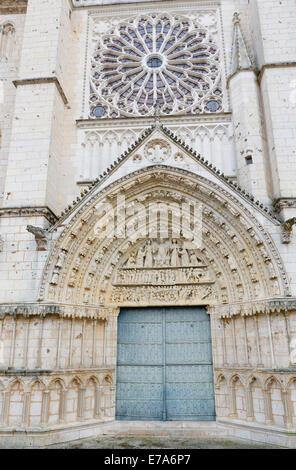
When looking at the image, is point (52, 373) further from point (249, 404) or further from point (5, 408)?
point (249, 404)

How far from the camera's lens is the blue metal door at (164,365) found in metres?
7.87

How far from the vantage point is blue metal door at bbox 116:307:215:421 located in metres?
7.87

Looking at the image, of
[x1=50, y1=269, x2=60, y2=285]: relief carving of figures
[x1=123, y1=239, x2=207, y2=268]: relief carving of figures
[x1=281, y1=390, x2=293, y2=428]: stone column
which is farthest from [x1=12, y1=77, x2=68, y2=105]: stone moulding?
[x1=281, y1=390, x2=293, y2=428]: stone column

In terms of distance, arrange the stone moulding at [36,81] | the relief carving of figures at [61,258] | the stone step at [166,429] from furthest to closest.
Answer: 1. the stone moulding at [36,81]
2. the relief carving of figures at [61,258]
3. the stone step at [166,429]

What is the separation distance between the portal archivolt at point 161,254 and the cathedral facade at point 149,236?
3 centimetres

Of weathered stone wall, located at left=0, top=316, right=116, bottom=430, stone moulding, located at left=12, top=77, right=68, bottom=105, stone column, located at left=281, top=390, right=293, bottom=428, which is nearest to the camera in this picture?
stone column, located at left=281, top=390, right=293, bottom=428

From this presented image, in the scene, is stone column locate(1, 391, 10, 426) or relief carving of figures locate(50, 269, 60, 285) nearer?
stone column locate(1, 391, 10, 426)

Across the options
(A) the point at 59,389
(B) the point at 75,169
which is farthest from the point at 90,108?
(A) the point at 59,389

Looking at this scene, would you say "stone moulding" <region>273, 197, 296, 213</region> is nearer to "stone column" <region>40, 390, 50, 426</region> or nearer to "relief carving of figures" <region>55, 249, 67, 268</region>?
"relief carving of figures" <region>55, 249, 67, 268</region>

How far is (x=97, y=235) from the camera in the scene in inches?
322

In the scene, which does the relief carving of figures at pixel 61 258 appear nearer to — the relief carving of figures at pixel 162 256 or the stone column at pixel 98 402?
the relief carving of figures at pixel 162 256

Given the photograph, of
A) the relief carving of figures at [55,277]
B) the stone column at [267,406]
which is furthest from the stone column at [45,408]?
the stone column at [267,406]

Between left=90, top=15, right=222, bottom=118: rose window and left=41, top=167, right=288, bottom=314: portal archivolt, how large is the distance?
3.09 metres

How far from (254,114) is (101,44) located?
5520 mm
